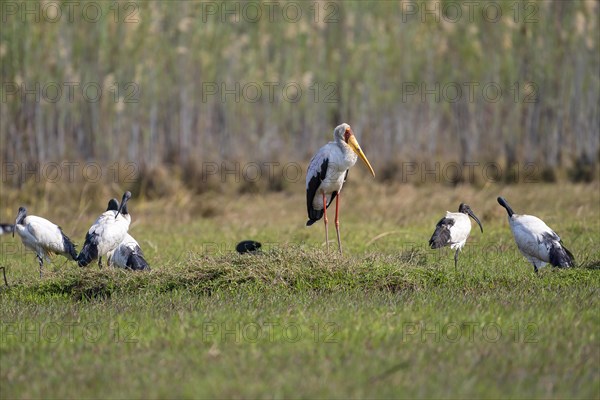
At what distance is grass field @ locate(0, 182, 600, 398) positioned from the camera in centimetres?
492

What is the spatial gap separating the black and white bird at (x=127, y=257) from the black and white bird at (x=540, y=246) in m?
3.34

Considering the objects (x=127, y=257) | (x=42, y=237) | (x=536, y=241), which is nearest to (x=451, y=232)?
(x=536, y=241)

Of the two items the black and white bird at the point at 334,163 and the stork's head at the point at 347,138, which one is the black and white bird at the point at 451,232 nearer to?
the black and white bird at the point at 334,163

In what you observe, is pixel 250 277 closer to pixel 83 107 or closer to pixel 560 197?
pixel 560 197

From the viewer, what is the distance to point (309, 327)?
6008 mm

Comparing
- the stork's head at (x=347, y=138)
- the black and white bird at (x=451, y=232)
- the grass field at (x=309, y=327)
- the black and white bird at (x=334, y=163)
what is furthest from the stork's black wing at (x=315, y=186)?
the black and white bird at (x=451, y=232)

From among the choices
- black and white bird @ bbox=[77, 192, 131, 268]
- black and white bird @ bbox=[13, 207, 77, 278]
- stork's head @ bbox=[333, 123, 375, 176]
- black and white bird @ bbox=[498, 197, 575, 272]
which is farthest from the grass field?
stork's head @ bbox=[333, 123, 375, 176]

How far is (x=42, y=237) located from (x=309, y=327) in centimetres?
411

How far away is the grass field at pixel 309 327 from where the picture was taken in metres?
4.92

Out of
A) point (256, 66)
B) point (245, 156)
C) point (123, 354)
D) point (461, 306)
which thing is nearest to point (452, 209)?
point (245, 156)

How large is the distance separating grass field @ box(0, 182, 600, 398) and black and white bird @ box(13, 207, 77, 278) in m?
0.30

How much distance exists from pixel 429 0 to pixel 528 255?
10.9 meters

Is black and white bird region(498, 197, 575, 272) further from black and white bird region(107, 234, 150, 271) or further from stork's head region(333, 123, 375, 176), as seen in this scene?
black and white bird region(107, 234, 150, 271)

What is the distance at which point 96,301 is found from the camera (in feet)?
24.0
